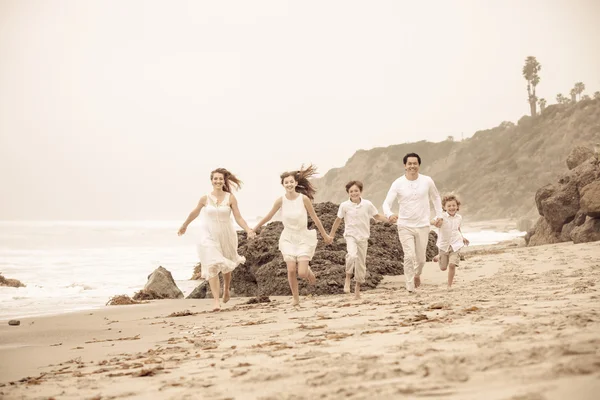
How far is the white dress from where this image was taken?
9930 millimetres

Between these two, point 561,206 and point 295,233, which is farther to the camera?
point 561,206

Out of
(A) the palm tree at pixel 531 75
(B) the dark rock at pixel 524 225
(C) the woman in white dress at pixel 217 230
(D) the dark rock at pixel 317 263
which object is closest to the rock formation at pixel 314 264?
(D) the dark rock at pixel 317 263

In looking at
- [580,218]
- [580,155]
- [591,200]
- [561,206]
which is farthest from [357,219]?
[580,155]

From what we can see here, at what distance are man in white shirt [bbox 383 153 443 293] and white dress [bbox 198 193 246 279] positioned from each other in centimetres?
258

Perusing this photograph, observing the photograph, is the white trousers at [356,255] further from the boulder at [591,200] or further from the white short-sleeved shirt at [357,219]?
the boulder at [591,200]

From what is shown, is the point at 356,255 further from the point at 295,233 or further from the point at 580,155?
the point at 580,155

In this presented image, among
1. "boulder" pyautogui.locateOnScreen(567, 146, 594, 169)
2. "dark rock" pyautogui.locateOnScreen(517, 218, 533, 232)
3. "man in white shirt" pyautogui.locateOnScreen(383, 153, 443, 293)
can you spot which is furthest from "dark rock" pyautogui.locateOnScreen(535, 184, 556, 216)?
"dark rock" pyautogui.locateOnScreen(517, 218, 533, 232)

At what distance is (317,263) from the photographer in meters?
11.8

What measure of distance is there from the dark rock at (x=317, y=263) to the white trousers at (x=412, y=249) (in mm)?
1561

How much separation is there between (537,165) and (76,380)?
264 feet

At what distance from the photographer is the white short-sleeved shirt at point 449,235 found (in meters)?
9.98

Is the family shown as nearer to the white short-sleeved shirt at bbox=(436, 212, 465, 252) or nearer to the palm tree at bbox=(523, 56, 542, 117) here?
the white short-sleeved shirt at bbox=(436, 212, 465, 252)

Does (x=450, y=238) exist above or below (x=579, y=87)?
below

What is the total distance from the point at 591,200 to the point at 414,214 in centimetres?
796
